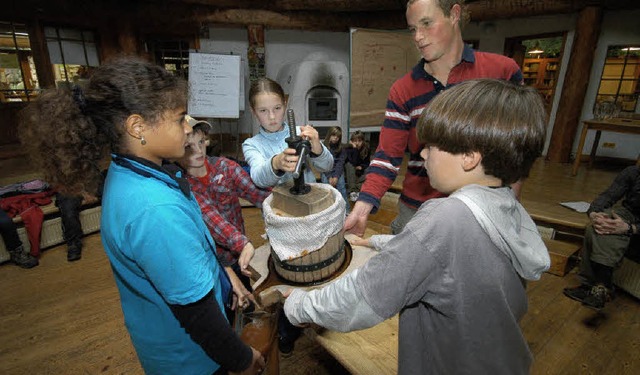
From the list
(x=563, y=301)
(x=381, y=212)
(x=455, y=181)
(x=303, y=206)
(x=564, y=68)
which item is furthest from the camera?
(x=564, y=68)

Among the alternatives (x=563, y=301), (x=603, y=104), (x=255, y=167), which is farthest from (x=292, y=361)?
(x=603, y=104)

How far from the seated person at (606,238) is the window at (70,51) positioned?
703 centimetres

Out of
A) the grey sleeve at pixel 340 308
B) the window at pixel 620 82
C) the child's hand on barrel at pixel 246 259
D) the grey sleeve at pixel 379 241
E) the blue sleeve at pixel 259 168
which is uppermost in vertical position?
the window at pixel 620 82

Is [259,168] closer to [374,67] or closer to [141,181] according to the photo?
[141,181]

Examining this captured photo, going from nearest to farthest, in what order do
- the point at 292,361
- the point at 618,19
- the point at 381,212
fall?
1. the point at 292,361
2. the point at 381,212
3. the point at 618,19

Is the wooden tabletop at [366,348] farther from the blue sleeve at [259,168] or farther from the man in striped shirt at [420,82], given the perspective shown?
the blue sleeve at [259,168]

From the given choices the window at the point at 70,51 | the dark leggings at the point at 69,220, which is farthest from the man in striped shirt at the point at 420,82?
the window at the point at 70,51

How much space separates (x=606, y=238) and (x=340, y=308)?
2.65 metres

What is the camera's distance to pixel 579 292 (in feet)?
8.45

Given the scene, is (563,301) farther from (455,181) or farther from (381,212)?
(455,181)

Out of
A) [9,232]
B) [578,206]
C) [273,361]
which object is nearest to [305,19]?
[578,206]

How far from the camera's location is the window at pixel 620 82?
5.07 meters

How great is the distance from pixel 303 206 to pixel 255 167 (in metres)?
0.52

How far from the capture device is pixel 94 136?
2.67 feet
